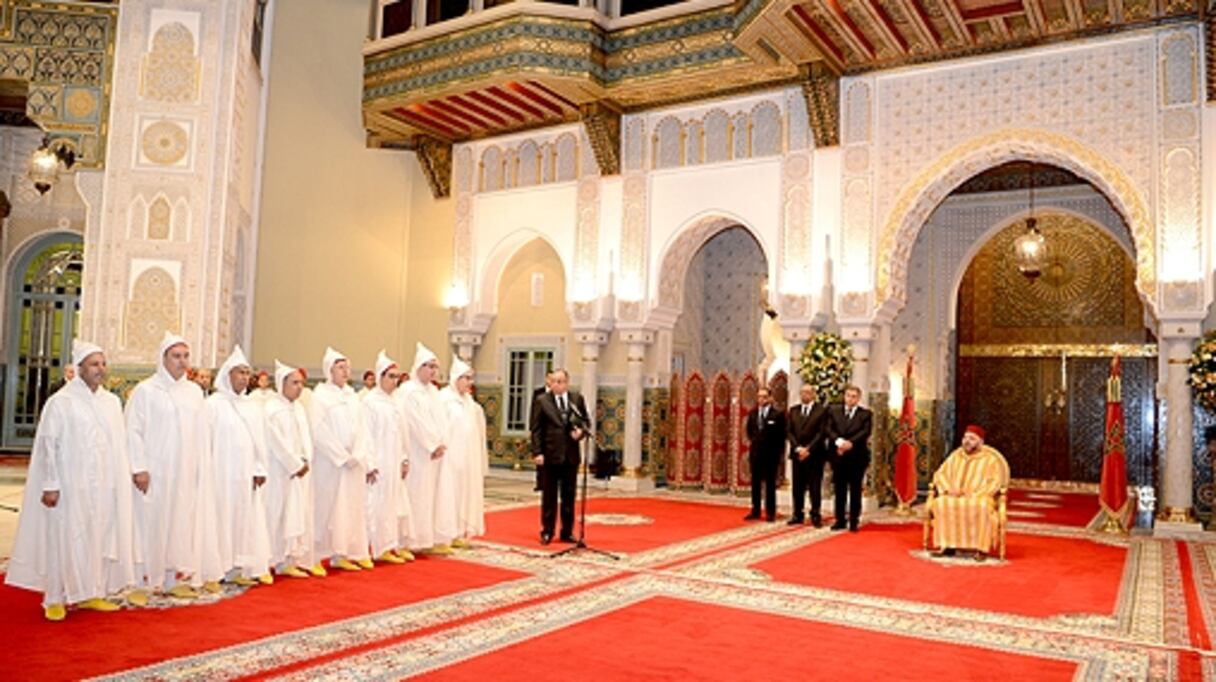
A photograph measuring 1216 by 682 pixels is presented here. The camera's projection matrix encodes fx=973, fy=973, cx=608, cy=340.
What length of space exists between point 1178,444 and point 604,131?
6.82 metres

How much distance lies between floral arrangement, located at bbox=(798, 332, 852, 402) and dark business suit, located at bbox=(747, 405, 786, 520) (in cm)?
109

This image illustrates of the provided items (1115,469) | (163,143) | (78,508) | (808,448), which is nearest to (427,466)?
(78,508)

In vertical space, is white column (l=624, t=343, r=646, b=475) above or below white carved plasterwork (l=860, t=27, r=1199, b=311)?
below

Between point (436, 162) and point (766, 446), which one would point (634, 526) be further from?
point (436, 162)

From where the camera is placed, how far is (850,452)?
843cm

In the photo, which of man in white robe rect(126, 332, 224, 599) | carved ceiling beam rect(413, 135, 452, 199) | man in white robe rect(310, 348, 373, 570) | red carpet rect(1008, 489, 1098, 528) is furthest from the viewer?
carved ceiling beam rect(413, 135, 452, 199)

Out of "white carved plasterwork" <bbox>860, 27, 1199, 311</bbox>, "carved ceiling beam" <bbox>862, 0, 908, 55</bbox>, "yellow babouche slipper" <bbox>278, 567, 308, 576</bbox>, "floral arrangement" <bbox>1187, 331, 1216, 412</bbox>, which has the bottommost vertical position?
"yellow babouche slipper" <bbox>278, 567, 308, 576</bbox>

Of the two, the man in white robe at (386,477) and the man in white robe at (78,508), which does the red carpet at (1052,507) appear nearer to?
the man in white robe at (386,477)

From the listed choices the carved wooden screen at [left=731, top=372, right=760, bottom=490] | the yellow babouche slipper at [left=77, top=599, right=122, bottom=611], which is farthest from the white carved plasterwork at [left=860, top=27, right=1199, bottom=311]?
the yellow babouche slipper at [left=77, top=599, right=122, bottom=611]

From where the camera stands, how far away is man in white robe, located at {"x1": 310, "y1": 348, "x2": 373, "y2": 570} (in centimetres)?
587

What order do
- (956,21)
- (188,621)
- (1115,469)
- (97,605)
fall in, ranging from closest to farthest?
(188,621)
(97,605)
(1115,469)
(956,21)

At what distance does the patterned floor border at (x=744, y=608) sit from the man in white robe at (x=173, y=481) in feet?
4.98

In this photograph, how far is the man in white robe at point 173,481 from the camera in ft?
16.0

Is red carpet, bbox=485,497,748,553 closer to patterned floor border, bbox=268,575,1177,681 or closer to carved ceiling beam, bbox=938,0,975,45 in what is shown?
patterned floor border, bbox=268,575,1177,681
